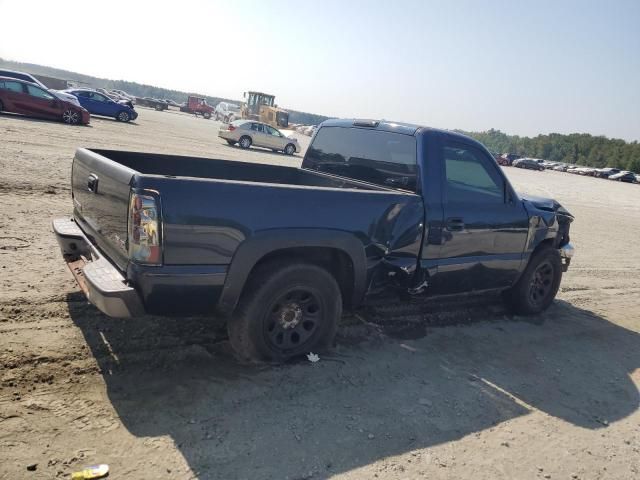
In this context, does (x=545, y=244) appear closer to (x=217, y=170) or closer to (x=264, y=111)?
(x=217, y=170)

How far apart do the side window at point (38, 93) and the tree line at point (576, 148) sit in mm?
70984

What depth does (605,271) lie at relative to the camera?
29.5 feet

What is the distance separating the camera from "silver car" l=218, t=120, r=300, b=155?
2555cm

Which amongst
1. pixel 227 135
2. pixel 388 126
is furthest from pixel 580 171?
pixel 388 126

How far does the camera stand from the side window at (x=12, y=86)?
1853 centimetres

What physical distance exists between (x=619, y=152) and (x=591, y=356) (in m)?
94.8

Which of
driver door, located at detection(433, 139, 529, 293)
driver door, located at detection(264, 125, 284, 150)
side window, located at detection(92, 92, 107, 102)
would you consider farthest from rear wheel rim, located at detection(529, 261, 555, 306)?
side window, located at detection(92, 92, 107, 102)

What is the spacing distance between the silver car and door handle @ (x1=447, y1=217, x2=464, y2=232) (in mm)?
22161

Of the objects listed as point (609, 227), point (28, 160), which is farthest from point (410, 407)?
point (609, 227)

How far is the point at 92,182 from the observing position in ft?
12.2

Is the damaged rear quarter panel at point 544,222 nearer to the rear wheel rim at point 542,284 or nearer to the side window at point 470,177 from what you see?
the rear wheel rim at point 542,284

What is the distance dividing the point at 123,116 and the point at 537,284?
1056 inches

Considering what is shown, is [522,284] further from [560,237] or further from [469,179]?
[469,179]

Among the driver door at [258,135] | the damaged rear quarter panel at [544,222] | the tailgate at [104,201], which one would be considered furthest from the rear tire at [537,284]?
the driver door at [258,135]
